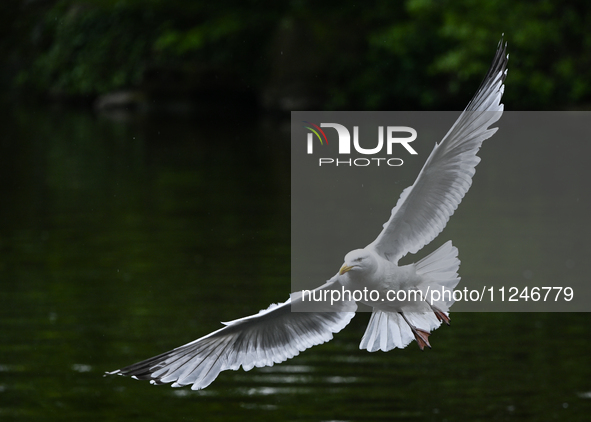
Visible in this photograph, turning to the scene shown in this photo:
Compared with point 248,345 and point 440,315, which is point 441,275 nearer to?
point 440,315

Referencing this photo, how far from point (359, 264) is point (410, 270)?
536 mm

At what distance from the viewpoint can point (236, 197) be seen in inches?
963

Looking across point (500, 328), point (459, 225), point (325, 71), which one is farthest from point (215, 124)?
point (500, 328)

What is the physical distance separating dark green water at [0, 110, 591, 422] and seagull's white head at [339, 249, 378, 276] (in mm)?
7629

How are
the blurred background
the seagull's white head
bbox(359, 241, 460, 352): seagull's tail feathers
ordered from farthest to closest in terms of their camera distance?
the blurred background < bbox(359, 241, 460, 352): seagull's tail feathers < the seagull's white head

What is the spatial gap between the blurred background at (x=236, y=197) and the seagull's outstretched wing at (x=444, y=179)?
712 centimetres

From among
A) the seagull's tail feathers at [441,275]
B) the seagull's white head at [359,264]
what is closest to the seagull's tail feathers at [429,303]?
the seagull's tail feathers at [441,275]

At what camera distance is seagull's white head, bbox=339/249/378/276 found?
11.2 ft

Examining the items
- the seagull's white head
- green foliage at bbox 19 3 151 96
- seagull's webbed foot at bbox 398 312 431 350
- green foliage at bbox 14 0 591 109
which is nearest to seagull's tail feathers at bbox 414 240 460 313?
seagull's webbed foot at bbox 398 312 431 350

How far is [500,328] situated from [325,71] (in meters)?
21.6

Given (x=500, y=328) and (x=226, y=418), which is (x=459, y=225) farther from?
(x=226, y=418)

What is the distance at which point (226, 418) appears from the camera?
36.6 feet

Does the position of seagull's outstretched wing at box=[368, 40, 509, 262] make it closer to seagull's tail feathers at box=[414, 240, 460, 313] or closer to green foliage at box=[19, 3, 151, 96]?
seagull's tail feathers at box=[414, 240, 460, 313]

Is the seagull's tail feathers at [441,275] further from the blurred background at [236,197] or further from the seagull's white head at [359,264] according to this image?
the blurred background at [236,197]
